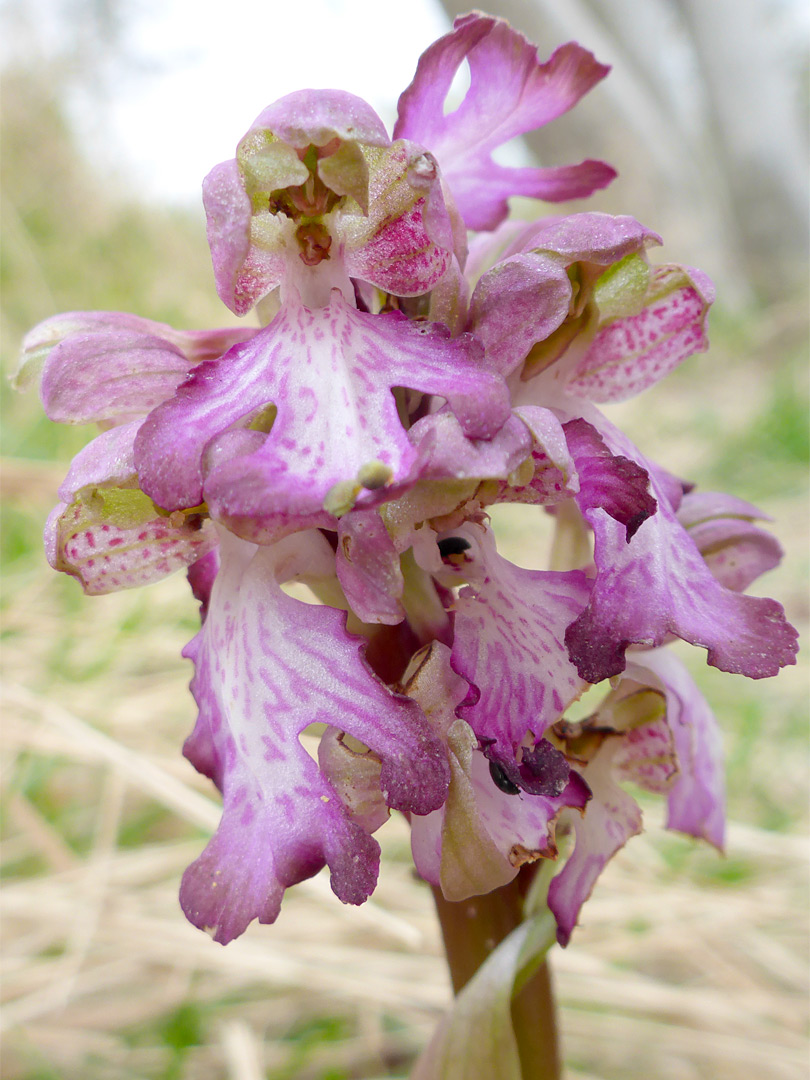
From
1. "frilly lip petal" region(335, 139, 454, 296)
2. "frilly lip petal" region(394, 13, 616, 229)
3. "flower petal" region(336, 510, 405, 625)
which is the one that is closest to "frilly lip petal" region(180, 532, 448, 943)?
"flower petal" region(336, 510, 405, 625)

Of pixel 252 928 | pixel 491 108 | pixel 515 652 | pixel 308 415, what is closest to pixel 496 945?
pixel 515 652

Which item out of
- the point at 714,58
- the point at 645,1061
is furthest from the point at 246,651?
the point at 714,58

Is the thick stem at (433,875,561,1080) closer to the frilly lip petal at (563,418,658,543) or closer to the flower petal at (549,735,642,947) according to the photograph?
the flower petal at (549,735,642,947)

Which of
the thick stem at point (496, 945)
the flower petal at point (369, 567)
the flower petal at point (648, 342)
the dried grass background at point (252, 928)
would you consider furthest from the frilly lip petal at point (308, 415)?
the dried grass background at point (252, 928)

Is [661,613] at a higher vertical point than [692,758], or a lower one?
higher

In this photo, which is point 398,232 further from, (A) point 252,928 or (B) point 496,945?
(A) point 252,928

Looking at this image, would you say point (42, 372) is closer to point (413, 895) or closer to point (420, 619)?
point (420, 619)

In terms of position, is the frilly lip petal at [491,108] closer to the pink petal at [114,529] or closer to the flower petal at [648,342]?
the flower petal at [648,342]
